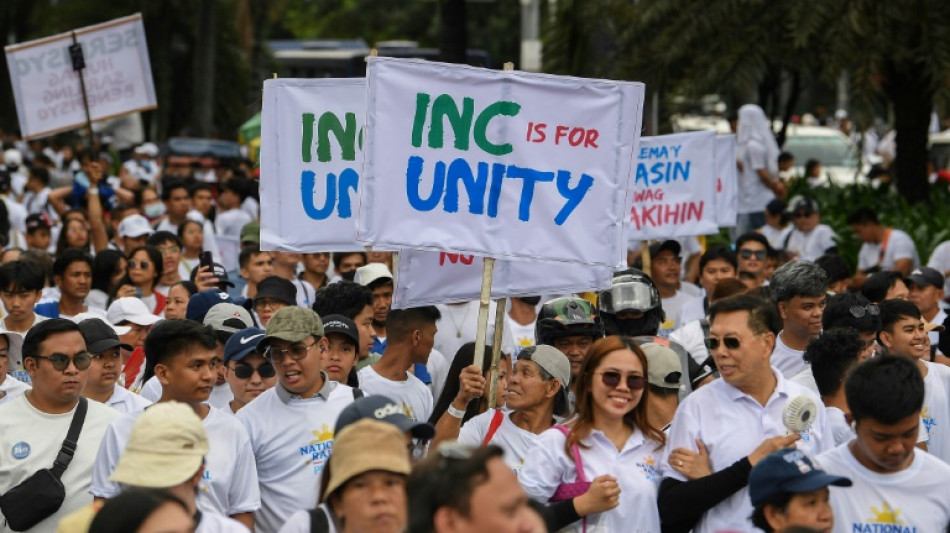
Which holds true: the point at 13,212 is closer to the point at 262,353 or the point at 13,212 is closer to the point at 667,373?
the point at 262,353

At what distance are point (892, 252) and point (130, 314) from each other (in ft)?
25.9

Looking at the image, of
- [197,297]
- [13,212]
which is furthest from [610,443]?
[13,212]

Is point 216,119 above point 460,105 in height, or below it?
below

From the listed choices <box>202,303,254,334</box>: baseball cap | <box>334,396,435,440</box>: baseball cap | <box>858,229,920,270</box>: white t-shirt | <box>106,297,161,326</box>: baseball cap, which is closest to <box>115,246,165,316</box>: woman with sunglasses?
<box>106,297,161,326</box>: baseball cap

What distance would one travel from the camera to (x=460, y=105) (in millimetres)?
7965

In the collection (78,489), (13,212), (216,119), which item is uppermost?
→ (78,489)

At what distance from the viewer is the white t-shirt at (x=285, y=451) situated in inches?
272

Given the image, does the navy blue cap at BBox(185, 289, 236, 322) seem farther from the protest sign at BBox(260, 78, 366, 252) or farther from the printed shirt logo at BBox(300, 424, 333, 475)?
the printed shirt logo at BBox(300, 424, 333, 475)

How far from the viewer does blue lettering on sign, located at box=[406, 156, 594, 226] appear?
26.1 ft

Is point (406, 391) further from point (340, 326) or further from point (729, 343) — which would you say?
point (729, 343)

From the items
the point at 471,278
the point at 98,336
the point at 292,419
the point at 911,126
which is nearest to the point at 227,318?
the point at 98,336

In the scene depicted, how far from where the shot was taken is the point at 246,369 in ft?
24.7

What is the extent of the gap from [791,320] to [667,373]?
1.68 meters

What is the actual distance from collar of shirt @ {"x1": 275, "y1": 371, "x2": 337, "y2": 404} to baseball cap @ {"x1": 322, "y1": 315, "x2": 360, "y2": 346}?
2.44ft
